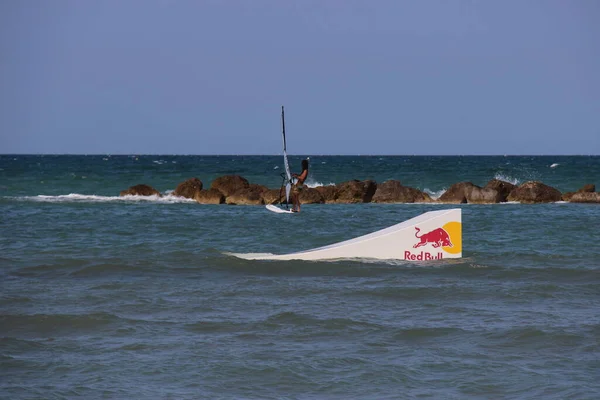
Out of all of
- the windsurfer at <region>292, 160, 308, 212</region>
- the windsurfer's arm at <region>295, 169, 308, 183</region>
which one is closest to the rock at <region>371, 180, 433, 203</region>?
the windsurfer at <region>292, 160, 308, 212</region>

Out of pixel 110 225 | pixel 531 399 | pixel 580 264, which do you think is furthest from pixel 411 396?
pixel 110 225

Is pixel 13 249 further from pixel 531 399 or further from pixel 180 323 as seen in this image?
pixel 531 399

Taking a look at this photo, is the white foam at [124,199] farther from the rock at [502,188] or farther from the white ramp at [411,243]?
the white ramp at [411,243]

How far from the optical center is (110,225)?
65.3ft

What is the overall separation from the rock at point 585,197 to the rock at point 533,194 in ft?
1.90

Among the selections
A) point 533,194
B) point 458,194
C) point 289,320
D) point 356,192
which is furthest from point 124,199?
point 289,320

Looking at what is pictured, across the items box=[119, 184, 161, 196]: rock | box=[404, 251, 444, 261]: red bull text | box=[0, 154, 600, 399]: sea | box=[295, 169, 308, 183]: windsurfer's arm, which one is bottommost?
box=[0, 154, 600, 399]: sea

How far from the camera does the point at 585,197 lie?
96.6 feet

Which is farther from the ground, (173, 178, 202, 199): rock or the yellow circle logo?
(173, 178, 202, 199): rock

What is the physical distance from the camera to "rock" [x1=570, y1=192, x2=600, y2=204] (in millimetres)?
29266

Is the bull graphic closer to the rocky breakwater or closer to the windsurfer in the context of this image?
the windsurfer

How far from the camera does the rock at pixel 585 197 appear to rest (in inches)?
1152

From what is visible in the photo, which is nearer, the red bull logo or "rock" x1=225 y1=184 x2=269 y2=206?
the red bull logo

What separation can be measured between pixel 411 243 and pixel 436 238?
17.7 inches
